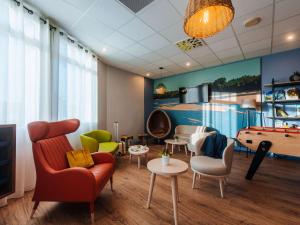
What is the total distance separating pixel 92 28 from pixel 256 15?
110 inches

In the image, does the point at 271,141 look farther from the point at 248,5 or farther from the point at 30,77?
the point at 30,77

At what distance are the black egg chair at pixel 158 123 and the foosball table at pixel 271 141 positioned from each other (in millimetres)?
3112

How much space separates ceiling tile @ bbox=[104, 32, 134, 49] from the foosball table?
116 inches

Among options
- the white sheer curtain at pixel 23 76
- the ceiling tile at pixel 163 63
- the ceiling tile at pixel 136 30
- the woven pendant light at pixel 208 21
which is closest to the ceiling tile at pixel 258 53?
the ceiling tile at pixel 163 63

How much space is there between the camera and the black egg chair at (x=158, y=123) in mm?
5706

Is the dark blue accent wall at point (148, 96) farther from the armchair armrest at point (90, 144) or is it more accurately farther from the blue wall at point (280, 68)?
the blue wall at point (280, 68)

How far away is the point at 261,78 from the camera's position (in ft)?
13.6

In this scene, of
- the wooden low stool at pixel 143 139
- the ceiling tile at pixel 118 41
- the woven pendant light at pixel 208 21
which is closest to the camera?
the woven pendant light at pixel 208 21

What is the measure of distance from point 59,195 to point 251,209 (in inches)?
91.6

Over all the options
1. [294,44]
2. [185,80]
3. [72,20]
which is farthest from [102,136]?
[294,44]

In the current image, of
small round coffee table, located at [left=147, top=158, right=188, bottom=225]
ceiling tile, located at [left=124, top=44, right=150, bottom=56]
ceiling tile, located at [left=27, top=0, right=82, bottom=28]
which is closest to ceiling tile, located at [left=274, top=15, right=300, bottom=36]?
ceiling tile, located at [left=124, top=44, right=150, bottom=56]

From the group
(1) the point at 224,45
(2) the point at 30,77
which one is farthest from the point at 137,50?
(2) the point at 30,77

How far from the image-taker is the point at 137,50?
3699 mm

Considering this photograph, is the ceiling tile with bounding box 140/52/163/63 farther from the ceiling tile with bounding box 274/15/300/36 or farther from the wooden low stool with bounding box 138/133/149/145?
the wooden low stool with bounding box 138/133/149/145
